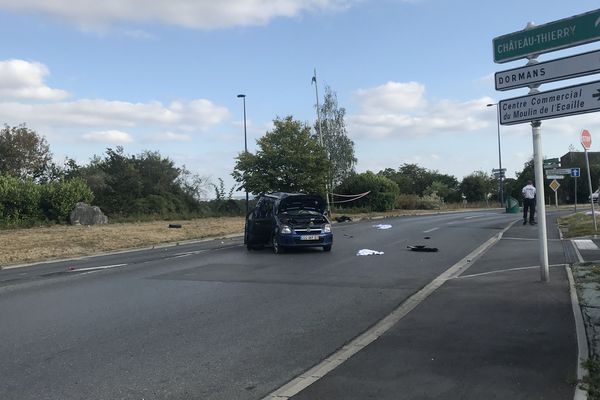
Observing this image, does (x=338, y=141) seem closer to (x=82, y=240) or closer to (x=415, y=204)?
(x=415, y=204)

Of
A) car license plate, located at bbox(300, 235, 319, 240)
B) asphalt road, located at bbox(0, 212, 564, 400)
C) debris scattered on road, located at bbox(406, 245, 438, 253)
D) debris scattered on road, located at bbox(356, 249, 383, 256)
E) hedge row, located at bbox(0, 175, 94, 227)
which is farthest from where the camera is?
hedge row, located at bbox(0, 175, 94, 227)

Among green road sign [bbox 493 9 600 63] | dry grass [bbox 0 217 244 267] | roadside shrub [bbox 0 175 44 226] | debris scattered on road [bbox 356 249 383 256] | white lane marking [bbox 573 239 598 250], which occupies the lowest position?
debris scattered on road [bbox 356 249 383 256]

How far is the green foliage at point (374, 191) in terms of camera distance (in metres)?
45.2

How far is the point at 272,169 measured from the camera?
114 feet

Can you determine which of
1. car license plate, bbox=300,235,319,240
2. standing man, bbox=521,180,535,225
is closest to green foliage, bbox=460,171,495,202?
standing man, bbox=521,180,535,225

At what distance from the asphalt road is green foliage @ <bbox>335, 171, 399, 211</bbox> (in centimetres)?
3043

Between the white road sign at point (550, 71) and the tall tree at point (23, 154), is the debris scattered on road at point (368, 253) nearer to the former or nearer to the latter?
the white road sign at point (550, 71)

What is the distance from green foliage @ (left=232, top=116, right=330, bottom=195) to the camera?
3422cm

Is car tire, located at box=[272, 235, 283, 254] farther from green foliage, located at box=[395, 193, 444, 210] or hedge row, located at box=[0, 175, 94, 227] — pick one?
green foliage, located at box=[395, 193, 444, 210]

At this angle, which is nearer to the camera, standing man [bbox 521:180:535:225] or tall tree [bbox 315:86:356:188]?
standing man [bbox 521:180:535:225]

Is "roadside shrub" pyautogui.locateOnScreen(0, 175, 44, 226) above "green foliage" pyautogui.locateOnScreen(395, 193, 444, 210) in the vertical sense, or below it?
above

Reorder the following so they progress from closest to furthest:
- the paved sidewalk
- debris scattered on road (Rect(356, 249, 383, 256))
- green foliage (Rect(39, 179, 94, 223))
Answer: the paved sidewalk → debris scattered on road (Rect(356, 249, 383, 256)) → green foliage (Rect(39, 179, 94, 223))

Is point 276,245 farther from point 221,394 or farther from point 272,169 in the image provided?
point 272,169

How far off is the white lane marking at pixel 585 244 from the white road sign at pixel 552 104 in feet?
20.0
